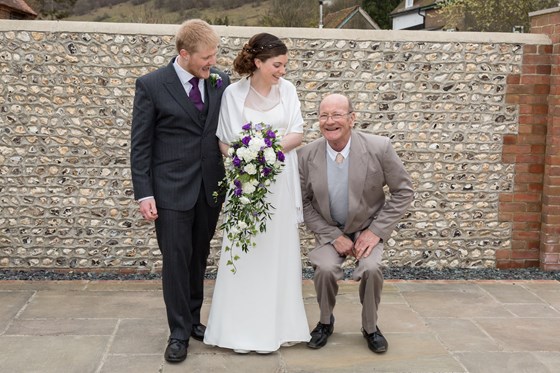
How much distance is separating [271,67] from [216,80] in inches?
13.8

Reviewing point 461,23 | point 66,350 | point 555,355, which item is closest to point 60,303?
point 66,350

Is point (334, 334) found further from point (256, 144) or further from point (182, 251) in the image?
point (256, 144)

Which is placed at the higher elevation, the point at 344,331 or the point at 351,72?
the point at 351,72

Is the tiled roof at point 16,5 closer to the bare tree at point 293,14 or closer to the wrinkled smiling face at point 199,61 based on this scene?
the bare tree at point 293,14

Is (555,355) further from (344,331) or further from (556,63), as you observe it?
(556,63)

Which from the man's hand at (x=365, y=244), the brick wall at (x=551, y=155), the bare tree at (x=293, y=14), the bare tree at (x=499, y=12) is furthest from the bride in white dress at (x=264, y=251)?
the bare tree at (x=293, y=14)

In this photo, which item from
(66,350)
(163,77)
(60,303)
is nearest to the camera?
(163,77)

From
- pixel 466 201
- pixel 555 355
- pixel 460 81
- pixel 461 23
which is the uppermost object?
pixel 461 23

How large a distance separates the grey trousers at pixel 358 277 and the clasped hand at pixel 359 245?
35 mm

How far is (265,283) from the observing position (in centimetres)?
403

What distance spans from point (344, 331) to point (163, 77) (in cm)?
208

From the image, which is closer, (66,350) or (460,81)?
(66,350)

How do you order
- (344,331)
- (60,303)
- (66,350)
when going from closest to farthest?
(66,350), (344,331), (60,303)

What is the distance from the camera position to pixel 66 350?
13.6 feet
